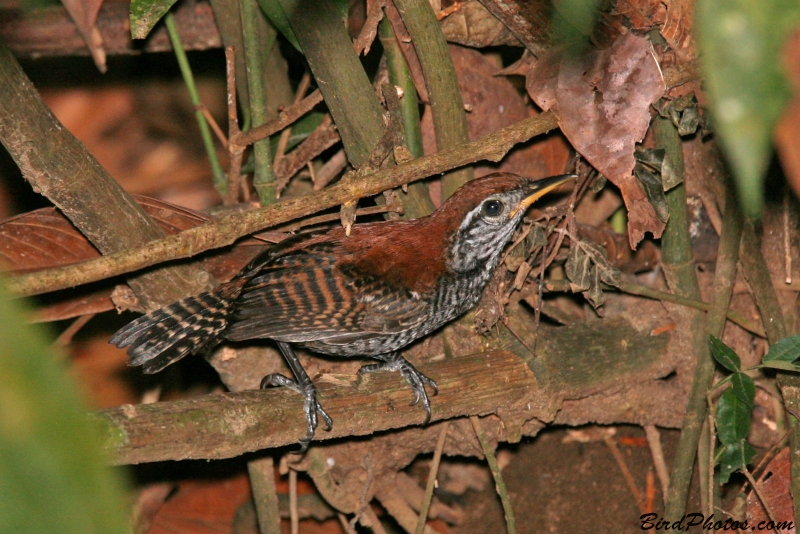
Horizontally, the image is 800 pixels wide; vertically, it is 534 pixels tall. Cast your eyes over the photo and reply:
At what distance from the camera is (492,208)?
3.51 metres

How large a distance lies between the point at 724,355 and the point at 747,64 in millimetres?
2709

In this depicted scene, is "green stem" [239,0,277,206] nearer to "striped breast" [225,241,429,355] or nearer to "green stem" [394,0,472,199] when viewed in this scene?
"striped breast" [225,241,429,355]

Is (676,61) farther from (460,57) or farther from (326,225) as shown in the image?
(326,225)

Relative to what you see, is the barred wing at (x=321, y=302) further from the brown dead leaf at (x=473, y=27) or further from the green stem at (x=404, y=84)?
the brown dead leaf at (x=473, y=27)

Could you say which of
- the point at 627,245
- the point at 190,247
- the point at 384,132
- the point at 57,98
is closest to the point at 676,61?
the point at 627,245

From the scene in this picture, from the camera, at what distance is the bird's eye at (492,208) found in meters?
3.48

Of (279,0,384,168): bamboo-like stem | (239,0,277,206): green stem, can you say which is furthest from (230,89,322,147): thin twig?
(279,0,384,168): bamboo-like stem

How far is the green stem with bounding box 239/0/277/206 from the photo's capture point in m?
3.60

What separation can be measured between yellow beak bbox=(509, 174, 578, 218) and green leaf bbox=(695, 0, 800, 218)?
8.75 ft

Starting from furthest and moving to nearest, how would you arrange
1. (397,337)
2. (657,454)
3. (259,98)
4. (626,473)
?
(626,473) → (657,454) → (259,98) → (397,337)

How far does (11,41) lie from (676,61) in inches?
129

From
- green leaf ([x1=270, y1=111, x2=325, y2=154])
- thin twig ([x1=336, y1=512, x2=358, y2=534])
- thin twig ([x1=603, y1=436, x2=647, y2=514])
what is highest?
green leaf ([x1=270, y1=111, x2=325, y2=154])

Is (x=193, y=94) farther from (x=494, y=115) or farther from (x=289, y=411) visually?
(x=289, y=411)

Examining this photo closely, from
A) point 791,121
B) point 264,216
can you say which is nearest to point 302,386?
point 264,216
